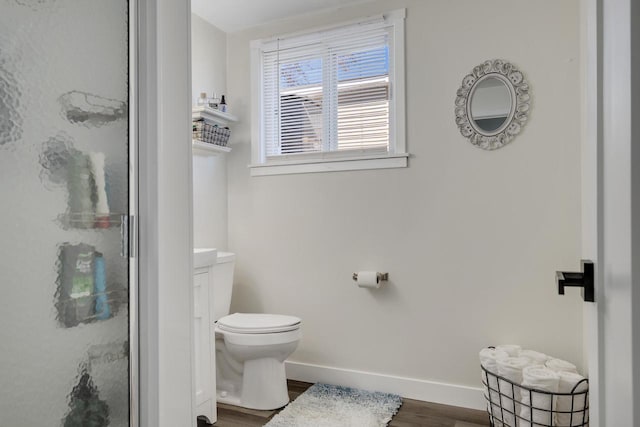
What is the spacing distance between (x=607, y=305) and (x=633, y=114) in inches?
11.9

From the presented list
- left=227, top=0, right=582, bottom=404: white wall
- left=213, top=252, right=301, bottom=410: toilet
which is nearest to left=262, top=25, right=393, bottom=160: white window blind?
left=227, top=0, right=582, bottom=404: white wall

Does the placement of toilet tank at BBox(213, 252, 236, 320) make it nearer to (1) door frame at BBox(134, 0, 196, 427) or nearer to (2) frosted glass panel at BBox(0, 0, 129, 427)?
(1) door frame at BBox(134, 0, 196, 427)

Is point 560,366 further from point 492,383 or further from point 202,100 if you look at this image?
point 202,100

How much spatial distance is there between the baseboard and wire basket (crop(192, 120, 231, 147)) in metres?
1.59

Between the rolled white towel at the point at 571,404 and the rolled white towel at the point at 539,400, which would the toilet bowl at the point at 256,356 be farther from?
the rolled white towel at the point at 571,404

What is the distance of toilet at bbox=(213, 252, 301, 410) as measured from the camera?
247cm

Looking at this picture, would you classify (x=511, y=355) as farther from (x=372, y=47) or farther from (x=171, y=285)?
(x=372, y=47)

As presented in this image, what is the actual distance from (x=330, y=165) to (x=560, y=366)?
1697 millimetres

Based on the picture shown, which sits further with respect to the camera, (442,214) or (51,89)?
(442,214)

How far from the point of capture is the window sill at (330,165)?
273 centimetres

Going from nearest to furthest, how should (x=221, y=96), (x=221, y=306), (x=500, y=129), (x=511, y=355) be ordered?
(x=511, y=355) → (x=500, y=129) → (x=221, y=306) → (x=221, y=96)

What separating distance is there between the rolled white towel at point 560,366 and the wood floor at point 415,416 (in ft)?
1.56

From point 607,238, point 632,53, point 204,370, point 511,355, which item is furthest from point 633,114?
point 204,370

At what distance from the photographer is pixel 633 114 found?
1.64 ft
